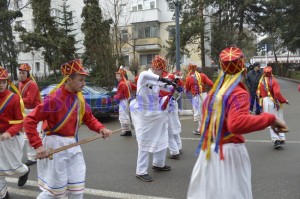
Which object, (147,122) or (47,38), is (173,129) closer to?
(147,122)

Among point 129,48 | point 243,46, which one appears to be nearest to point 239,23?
point 243,46

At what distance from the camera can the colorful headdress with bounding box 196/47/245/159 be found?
3072mm

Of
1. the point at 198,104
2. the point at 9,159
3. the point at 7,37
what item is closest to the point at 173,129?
the point at 198,104

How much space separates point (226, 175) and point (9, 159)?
3.22 m

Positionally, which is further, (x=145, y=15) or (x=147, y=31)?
(x=147, y=31)

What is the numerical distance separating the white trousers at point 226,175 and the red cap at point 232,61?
27.0 inches

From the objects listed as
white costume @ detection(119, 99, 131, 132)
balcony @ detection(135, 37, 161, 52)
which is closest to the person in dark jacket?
white costume @ detection(119, 99, 131, 132)

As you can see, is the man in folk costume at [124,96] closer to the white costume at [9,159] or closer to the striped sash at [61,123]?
the white costume at [9,159]

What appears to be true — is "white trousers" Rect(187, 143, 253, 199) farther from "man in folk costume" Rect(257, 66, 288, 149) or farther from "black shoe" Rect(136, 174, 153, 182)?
"man in folk costume" Rect(257, 66, 288, 149)

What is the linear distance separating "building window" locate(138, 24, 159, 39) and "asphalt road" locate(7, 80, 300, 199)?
29.8 m

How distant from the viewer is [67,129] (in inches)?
150

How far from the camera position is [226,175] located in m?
3.06

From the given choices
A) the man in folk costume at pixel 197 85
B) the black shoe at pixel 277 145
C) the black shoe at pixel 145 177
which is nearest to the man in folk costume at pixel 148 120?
the black shoe at pixel 145 177

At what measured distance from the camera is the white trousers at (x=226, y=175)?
3055 mm
